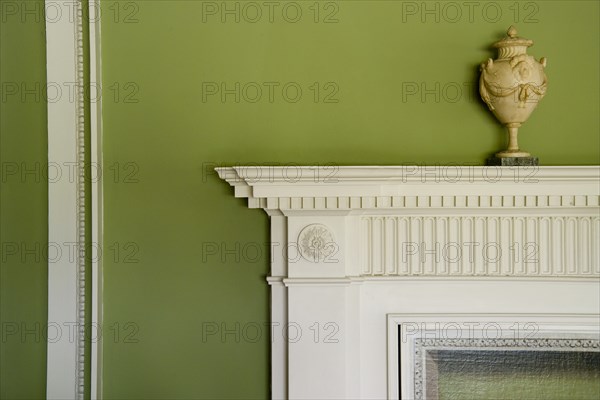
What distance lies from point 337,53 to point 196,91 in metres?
0.43

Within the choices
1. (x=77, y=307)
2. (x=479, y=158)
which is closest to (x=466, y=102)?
(x=479, y=158)

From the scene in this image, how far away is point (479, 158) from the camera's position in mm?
2191

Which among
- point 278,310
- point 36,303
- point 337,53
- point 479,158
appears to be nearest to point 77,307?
point 36,303

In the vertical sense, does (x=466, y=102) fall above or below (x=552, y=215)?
above

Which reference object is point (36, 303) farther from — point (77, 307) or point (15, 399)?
point (15, 399)

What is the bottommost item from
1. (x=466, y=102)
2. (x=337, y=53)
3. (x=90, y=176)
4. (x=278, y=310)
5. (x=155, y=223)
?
(x=278, y=310)

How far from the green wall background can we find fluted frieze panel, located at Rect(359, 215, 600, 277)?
0.64ft

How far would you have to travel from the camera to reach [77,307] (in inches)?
86.0

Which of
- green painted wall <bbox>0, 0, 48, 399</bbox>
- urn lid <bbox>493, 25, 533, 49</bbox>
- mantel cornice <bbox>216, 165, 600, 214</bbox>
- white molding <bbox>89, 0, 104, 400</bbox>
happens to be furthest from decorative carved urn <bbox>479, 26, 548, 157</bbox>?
green painted wall <bbox>0, 0, 48, 399</bbox>

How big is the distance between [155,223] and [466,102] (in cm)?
98

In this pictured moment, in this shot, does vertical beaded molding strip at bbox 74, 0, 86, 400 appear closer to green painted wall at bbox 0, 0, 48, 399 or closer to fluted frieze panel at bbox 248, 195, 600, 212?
green painted wall at bbox 0, 0, 48, 399

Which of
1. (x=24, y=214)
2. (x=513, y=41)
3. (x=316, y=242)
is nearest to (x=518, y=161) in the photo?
→ (x=513, y=41)

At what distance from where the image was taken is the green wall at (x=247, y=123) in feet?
7.18

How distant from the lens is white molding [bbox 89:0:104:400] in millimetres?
2176
